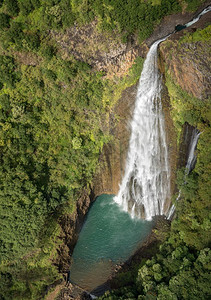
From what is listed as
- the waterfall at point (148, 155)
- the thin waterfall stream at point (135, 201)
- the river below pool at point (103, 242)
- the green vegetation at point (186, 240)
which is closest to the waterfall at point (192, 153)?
the thin waterfall stream at point (135, 201)

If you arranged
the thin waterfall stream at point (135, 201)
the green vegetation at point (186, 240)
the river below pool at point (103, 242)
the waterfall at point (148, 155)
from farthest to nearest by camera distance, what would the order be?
the river below pool at point (103, 242)
the thin waterfall stream at point (135, 201)
the waterfall at point (148, 155)
the green vegetation at point (186, 240)

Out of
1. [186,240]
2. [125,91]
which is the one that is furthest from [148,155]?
[186,240]

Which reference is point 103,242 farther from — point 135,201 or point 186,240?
point 186,240

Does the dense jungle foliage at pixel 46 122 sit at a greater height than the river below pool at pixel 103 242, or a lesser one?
greater

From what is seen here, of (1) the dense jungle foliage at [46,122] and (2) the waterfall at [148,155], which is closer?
(1) the dense jungle foliage at [46,122]

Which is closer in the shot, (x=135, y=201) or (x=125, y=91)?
(x=125, y=91)

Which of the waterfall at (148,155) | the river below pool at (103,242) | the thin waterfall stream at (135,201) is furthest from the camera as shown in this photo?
the river below pool at (103,242)

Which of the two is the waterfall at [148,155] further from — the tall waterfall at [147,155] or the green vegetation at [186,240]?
the green vegetation at [186,240]
